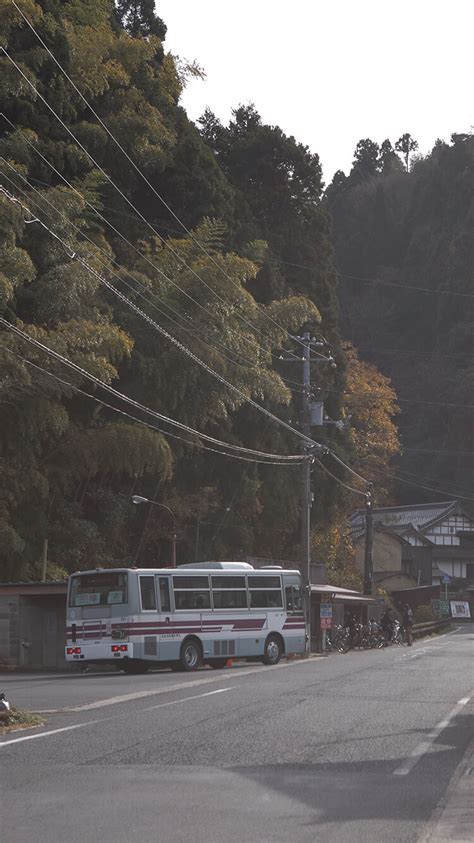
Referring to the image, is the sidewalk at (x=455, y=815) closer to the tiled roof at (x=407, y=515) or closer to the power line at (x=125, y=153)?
the power line at (x=125, y=153)

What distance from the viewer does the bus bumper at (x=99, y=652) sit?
29047mm

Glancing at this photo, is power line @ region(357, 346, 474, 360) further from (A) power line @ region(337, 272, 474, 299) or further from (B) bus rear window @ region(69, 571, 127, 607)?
(B) bus rear window @ region(69, 571, 127, 607)

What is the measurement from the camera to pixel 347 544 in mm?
68188

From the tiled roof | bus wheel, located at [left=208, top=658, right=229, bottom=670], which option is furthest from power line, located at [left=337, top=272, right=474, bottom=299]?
bus wheel, located at [left=208, top=658, right=229, bottom=670]

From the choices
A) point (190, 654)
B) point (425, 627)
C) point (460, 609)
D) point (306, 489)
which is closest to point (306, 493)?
point (306, 489)

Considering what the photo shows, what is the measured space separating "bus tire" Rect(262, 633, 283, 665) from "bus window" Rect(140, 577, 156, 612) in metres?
5.48

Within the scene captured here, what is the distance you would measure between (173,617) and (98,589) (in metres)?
2.14

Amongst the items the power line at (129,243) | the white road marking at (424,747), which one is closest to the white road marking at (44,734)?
the white road marking at (424,747)

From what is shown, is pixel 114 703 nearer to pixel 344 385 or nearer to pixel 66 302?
pixel 66 302

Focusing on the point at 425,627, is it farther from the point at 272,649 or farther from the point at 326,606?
the point at 272,649

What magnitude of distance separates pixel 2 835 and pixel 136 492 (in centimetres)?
3451

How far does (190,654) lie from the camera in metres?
31.0

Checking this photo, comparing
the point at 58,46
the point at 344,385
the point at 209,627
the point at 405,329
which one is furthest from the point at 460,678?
the point at 405,329

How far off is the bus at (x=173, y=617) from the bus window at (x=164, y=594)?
26 mm
